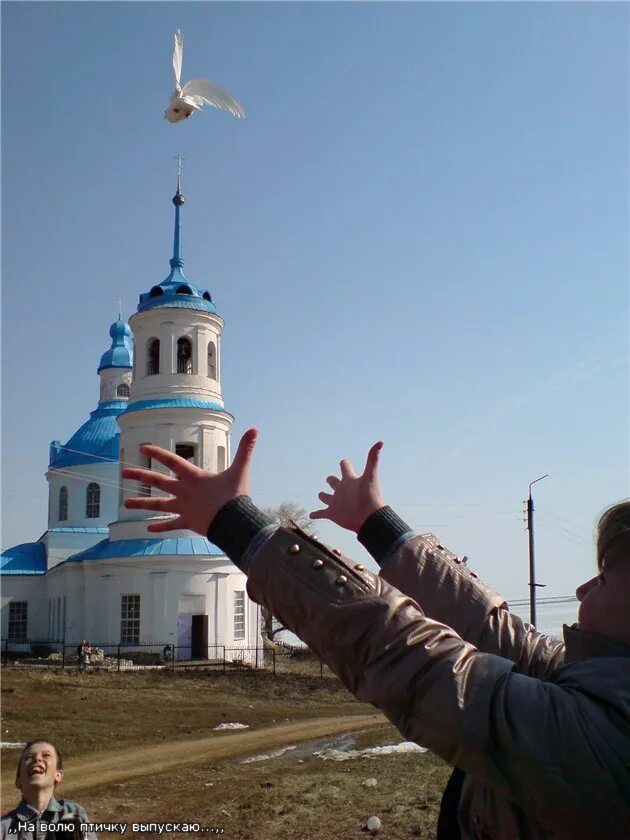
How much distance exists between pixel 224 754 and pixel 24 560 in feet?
109

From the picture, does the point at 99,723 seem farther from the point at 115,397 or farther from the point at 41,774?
the point at 115,397

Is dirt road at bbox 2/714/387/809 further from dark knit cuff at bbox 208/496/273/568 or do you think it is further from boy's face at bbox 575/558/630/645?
boy's face at bbox 575/558/630/645

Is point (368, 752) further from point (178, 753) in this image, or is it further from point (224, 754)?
point (178, 753)

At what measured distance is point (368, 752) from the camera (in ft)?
47.9

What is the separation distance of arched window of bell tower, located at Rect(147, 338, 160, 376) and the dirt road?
61.2 ft

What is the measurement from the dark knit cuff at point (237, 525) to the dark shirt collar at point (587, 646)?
692mm

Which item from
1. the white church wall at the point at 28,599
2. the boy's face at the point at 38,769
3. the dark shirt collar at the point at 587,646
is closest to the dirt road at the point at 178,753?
the boy's face at the point at 38,769

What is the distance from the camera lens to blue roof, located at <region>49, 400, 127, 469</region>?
148 feet

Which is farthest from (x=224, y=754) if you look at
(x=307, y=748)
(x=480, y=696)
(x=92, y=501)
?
(x=92, y=501)

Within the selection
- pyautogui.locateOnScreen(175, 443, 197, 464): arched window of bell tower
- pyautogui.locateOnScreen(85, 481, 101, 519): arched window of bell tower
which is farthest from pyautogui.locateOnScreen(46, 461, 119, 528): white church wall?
pyautogui.locateOnScreen(175, 443, 197, 464): arched window of bell tower

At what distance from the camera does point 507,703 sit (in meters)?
1.57

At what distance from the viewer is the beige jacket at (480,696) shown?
153cm

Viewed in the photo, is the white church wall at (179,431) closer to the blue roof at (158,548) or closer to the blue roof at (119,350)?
the blue roof at (158,548)

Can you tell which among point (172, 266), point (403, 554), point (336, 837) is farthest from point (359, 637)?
point (172, 266)
